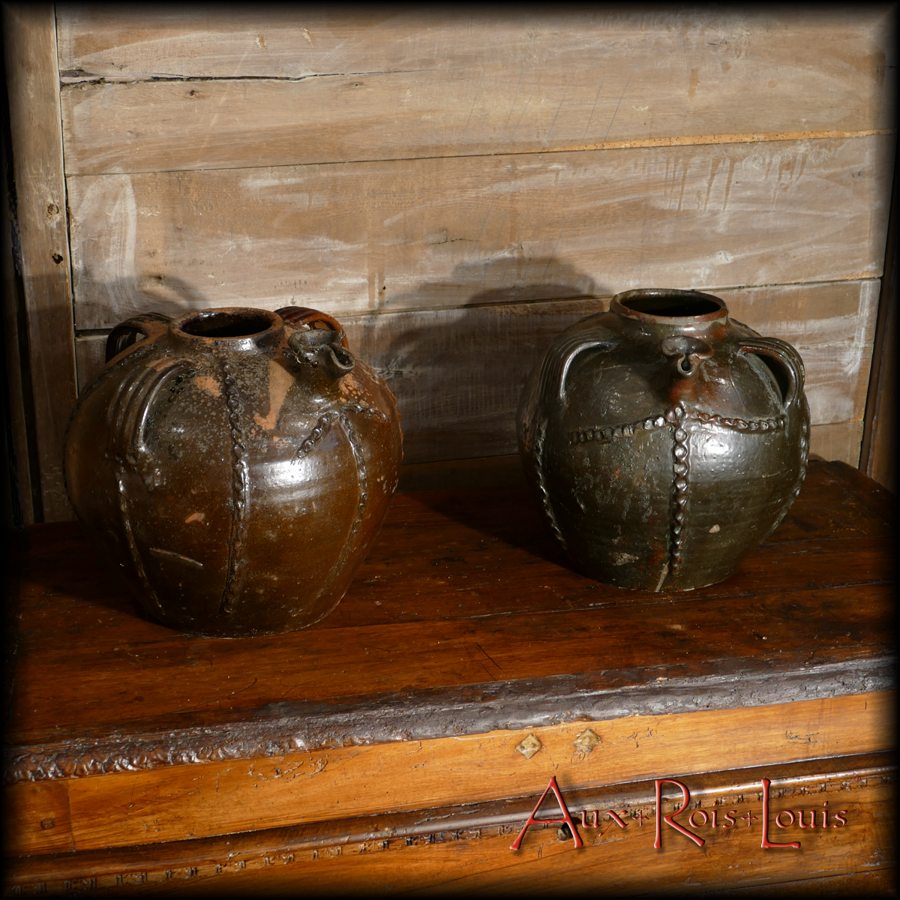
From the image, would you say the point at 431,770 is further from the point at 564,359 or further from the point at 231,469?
the point at 564,359

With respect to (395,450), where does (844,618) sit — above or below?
below

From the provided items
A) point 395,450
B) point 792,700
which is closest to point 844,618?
point 792,700

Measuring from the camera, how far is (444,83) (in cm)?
160

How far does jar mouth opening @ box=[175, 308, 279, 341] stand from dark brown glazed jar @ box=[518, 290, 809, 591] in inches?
13.9

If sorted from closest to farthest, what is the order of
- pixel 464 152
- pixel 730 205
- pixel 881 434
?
pixel 464 152 → pixel 730 205 → pixel 881 434

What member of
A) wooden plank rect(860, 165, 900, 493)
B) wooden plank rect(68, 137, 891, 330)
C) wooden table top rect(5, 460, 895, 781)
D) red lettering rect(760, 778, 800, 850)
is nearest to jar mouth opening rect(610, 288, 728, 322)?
wooden plank rect(68, 137, 891, 330)

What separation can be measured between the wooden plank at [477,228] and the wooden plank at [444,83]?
0.10ft

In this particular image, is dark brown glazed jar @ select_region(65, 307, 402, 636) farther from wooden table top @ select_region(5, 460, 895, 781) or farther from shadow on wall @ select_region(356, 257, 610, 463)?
shadow on wall @ select_region(356, 257, 610, 463)

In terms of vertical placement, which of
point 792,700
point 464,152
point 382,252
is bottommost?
point 792,700

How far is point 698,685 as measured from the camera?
132 cm

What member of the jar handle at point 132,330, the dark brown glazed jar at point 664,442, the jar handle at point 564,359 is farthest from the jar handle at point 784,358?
the jar handle at point 132,330

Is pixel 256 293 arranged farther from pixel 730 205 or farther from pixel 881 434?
pixel 881 434

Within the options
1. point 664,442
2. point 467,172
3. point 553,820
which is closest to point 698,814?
point 553,820

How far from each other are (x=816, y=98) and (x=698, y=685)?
36.2 inches
